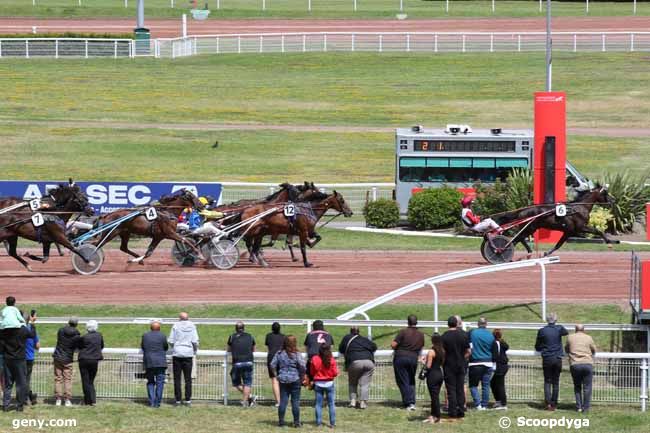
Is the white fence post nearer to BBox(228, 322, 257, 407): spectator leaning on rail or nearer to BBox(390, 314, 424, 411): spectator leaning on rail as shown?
BBox(390, 314, 424, 411): spectator leaning on rail

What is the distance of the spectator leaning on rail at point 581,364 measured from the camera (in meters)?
17.0

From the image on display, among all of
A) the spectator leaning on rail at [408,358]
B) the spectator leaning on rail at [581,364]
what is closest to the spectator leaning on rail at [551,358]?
the spectator leaning on rail at [581,364]

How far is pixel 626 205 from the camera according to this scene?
32.4 meters

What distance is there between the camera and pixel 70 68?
59.3 metres

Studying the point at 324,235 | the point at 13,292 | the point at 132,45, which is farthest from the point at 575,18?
the point at 13,292

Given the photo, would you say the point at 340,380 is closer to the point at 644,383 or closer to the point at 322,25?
the point at 644,383

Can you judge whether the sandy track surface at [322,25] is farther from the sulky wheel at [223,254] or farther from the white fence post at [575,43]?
the sulky wheel at [223,254]

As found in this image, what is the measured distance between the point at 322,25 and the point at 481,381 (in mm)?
54343

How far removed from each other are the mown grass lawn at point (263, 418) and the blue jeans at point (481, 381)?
0.24 metres

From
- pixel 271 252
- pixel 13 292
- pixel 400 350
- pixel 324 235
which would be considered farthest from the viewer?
pixel 324 235

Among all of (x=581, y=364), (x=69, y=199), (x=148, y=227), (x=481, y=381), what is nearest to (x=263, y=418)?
(x=481, y=381)

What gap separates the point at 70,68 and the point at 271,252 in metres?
32.2

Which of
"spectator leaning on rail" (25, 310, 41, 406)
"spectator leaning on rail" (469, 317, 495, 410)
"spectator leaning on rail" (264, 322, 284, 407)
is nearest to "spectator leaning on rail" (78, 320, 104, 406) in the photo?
"spectator leaning on rail" (25, 310, 41, 406)

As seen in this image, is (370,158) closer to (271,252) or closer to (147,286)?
(271,252)
